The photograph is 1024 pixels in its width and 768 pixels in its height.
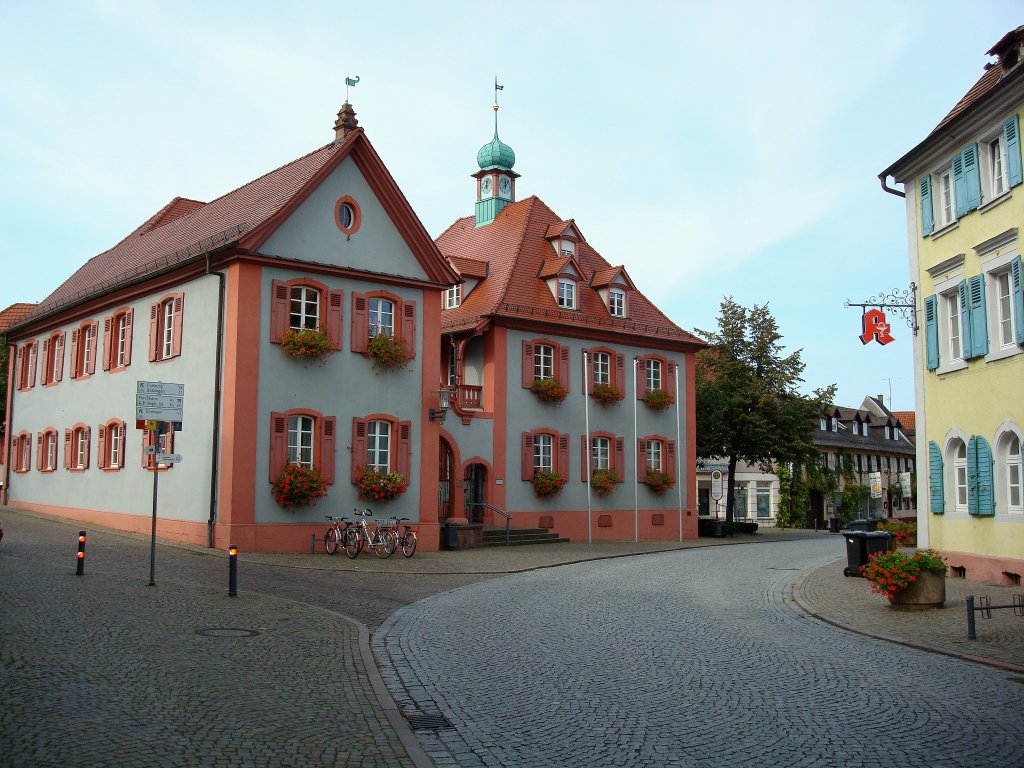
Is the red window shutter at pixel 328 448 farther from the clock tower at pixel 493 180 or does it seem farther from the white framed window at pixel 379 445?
the clock tower at pixel 493 180

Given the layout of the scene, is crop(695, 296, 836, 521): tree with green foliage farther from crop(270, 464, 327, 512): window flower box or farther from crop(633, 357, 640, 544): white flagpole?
crop(270, 464, 327, 512): window flower box

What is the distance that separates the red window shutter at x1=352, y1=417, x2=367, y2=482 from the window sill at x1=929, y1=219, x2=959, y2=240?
44.1 feet

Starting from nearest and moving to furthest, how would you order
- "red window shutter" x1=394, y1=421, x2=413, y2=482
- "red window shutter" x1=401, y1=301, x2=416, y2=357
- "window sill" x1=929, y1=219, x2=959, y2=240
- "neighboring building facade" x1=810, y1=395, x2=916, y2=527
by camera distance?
"window sill" x1=929, y1=219, x2=959, y2=240 < "red window shutter" x1=394, y1=421, x2=413, y2=482 < "red window shutter" x1=401, y1=301, x2=416, y2=357 < "neighboring building facade" x1=810, y1=395, x2=916, y2=527

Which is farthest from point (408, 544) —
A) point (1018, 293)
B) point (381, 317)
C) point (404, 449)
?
point (1018, 293)

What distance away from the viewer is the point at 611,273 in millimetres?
35500

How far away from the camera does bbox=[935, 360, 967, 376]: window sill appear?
19547 millimetres

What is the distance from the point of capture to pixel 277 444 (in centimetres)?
2323

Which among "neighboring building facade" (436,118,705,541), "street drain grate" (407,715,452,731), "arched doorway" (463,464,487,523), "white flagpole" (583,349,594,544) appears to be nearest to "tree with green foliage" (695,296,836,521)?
"neighboring building facade" (436,118,705,541)

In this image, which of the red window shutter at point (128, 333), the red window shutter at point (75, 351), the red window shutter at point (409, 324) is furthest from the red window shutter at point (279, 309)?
the red window shutter at point (75, 351)

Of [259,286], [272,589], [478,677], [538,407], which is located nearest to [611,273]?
[538,407]

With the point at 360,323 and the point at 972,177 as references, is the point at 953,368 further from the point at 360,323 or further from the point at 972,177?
the point at 360,323

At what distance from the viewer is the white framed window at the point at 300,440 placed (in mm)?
23766

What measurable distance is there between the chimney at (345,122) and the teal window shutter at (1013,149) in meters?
15.4

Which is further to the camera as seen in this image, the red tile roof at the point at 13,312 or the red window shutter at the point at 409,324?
the red tile roof at the point at 13,312
